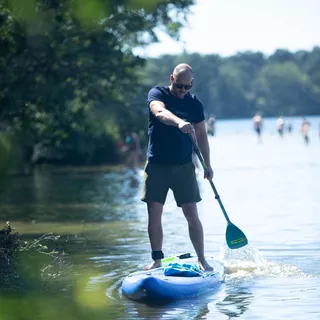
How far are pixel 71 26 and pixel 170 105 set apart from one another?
1696 cm

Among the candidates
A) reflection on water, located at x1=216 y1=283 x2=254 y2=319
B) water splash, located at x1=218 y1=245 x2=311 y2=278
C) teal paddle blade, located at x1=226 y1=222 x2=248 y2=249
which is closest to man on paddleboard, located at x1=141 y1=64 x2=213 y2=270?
reflection on water, located at x1=216 y1=283 x2=254 y2=319

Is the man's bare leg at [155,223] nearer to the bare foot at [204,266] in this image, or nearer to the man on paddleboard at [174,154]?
the man on paddleboard at [174,154]

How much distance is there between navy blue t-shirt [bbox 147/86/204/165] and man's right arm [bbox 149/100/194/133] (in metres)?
0.10

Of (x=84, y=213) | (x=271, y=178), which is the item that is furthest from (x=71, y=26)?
(x=84, y=213)

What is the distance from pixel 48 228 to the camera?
13.3 meters

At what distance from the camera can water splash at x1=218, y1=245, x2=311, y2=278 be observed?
29.2 feet

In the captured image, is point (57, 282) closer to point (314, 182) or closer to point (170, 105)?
point (170, 105)

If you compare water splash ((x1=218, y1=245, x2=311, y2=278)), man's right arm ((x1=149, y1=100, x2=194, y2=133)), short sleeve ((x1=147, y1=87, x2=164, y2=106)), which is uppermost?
short sleeve ((x1=147, y1=87, x2=164, y2=106))

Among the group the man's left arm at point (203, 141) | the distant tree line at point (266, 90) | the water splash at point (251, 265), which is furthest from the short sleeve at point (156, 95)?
the distant tree line at point (266, 90)

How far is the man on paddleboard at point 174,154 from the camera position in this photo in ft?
26.1

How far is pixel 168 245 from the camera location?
11312 millimetres

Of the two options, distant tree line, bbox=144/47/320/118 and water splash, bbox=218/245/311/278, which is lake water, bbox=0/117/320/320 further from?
distant tree line, bbox=144/47/320/118

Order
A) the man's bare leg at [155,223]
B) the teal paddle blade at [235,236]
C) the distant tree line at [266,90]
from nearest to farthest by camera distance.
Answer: the man's bare leg at [155,223]
the teal paddle blade at [235,236]
the distant tree line at [266,90]

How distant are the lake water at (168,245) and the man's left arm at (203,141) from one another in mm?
1016
